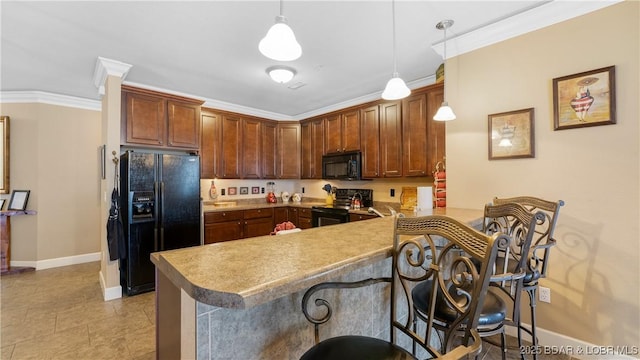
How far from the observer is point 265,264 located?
37.4 inches

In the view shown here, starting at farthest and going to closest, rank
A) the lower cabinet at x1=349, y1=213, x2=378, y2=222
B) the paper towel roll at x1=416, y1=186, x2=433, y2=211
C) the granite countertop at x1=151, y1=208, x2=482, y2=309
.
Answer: the lower cabinet at x1=349, y1=213, x2=378, y2=222 < the paper towel roll at x1=416, y1=186, x2=433, y2=211 < the granite countertop at x1=151, y1=208, x2=482, y2=309

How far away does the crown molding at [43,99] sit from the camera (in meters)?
4.05

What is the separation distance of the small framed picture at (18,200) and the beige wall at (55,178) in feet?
0.26

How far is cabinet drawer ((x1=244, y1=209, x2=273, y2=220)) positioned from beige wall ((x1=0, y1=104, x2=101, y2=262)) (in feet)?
8.26

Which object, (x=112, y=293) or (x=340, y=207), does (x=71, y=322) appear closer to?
(x=112, y=293)

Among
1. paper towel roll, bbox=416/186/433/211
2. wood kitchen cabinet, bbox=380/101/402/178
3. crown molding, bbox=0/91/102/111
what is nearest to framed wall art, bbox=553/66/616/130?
paper towel roll, bbox=416/186/433/211

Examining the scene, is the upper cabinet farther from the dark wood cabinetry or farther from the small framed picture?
the small framed picture

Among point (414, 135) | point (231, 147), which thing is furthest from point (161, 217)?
point (414, 135)

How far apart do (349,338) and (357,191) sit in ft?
12.0

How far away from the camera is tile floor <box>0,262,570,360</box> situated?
2.15 metres

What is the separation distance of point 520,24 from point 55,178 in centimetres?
613

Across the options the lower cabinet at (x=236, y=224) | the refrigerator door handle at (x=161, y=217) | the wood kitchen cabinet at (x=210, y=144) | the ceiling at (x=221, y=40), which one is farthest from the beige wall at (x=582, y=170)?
the wood kitchen cabinet at (x=210, y=144)

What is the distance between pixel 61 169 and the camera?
14.3ft

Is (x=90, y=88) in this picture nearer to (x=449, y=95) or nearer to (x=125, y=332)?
(x=125, y=332)
